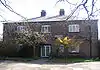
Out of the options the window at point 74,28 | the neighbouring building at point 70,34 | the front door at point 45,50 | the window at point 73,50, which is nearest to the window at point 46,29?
the neighbouring building at point 70,34

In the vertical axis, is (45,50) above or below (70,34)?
below

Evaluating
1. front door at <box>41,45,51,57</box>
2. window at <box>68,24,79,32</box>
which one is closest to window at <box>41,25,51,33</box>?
front door at <box>41,45,51,57</box>

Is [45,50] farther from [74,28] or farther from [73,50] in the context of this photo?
[74,28]

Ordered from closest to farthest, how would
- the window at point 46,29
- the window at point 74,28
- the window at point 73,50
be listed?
the window at point 73,50 < the window at point 74,28 < the window at point 46,29

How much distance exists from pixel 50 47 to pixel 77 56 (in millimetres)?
4807

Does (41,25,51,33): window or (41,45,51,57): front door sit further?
(41,25,51,33): window

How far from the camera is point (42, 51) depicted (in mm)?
35469

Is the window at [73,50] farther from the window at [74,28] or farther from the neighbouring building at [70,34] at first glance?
the window at [74,28]

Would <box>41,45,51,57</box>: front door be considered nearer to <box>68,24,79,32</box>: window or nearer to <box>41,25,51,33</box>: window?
<box>41,25,51,33</box>: window

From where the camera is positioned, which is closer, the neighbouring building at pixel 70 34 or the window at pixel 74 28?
the neighbouring building at pixel 70 34

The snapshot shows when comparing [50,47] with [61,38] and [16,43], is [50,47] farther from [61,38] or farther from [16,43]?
[16,43]

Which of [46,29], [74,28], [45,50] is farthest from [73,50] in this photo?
[46,29]

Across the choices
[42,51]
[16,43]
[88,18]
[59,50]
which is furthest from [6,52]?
[88,18]

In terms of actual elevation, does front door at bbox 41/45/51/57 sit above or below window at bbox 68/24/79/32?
below
